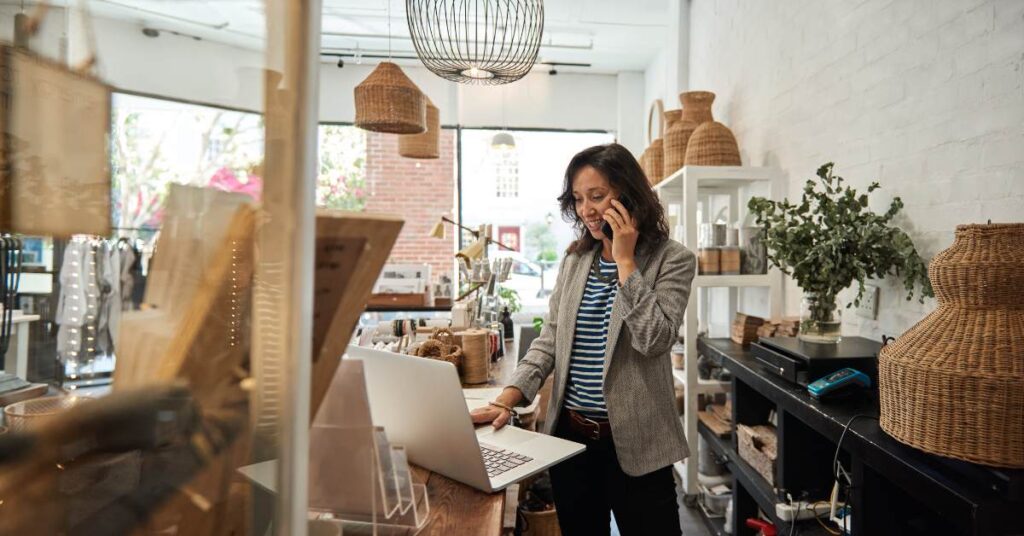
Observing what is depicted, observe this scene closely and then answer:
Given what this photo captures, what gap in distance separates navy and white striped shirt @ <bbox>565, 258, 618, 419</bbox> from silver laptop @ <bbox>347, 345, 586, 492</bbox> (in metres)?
0.46

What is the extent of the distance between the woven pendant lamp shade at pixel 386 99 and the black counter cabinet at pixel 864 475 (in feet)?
5.99

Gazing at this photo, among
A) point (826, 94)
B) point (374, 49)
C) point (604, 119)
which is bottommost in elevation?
Result: point (826, 94)

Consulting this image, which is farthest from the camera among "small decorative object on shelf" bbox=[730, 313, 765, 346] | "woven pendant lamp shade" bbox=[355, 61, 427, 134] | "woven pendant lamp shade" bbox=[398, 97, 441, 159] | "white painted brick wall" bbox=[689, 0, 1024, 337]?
"woven pendant lamp shade" bbox=[398, 97, 441, 159]

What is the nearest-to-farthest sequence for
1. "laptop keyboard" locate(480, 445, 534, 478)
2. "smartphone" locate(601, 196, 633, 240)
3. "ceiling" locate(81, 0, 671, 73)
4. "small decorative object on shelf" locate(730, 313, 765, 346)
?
"laptop keyboard" locate(480, 445, 534, 478) → "smartphone" locate(601, 196, 633, 240) → "small decorative object on shelf" locate(730, 313, 765, 346) → "ceiling" locate(81, 0, 671, 73)

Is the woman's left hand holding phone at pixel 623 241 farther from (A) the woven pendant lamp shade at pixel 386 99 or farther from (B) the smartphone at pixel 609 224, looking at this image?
(A) the woven pendant lamp shade at pixel 386 99

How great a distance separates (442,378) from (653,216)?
3.12 feet

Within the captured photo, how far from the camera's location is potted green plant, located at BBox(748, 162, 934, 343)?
158cm

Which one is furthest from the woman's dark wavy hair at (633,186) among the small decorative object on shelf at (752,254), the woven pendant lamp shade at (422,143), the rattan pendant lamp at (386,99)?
the woven pendant lamp shade at (422,143)

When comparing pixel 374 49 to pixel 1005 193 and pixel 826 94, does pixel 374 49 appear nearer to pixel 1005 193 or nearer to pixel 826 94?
pixel 826 94

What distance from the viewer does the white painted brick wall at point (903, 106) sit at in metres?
1.36

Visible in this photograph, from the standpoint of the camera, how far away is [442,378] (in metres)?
0.86

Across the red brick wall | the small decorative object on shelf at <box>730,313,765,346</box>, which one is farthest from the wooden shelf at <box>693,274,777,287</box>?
the red brick wall

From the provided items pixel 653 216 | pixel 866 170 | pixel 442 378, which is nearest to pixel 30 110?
pixel 442 378

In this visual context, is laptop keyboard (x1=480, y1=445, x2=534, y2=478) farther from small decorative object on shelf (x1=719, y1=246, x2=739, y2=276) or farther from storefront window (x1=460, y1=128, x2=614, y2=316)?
storefront window (x1=460, y1=128, x2=614, y2=316)
